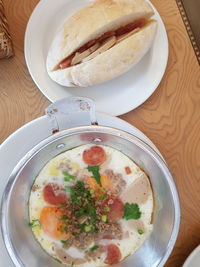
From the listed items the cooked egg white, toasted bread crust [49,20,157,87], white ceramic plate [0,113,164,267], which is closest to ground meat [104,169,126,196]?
the cooked egg white

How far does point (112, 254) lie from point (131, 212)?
0.12 meters

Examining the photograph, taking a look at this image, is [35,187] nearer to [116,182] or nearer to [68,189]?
[68,189]

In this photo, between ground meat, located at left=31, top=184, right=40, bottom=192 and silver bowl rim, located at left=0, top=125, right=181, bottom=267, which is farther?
ground meat, located at left=31, top=184, right=40, bottom=192

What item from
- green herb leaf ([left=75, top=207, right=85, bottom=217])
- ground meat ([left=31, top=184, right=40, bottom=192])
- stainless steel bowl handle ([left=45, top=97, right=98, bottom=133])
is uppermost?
stainless steel bowl handle ([left=45, top=97, right=98, bottom=133])

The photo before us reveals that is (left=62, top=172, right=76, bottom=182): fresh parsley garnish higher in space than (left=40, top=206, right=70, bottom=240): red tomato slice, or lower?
higher

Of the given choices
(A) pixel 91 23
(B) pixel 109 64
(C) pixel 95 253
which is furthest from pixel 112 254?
(A) pixel 91 23

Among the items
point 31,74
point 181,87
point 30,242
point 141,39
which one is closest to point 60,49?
point 31,74

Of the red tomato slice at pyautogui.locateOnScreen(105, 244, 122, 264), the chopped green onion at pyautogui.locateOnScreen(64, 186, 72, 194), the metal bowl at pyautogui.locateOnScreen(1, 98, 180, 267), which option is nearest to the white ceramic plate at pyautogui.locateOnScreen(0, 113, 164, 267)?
the metal bowl at pyautogui.locateOnScreen(1, 98, 180, 267)

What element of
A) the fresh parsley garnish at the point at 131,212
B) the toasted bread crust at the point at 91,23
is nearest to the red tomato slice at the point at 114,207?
the fresh parsley garnish at the point at 131,212

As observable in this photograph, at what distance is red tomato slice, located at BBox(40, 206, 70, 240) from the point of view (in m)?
1.00

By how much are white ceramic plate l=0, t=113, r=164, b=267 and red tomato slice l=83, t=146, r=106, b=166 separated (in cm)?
7

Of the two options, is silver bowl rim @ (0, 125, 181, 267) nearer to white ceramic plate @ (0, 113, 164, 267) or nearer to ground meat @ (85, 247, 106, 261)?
white ceramic plate @ (0, 113, 164, 267)

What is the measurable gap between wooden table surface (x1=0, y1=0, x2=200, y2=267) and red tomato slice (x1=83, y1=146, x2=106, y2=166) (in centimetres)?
13

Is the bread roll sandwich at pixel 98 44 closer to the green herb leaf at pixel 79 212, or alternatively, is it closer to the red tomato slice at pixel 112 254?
the green herb leaf at pixel 79 212
